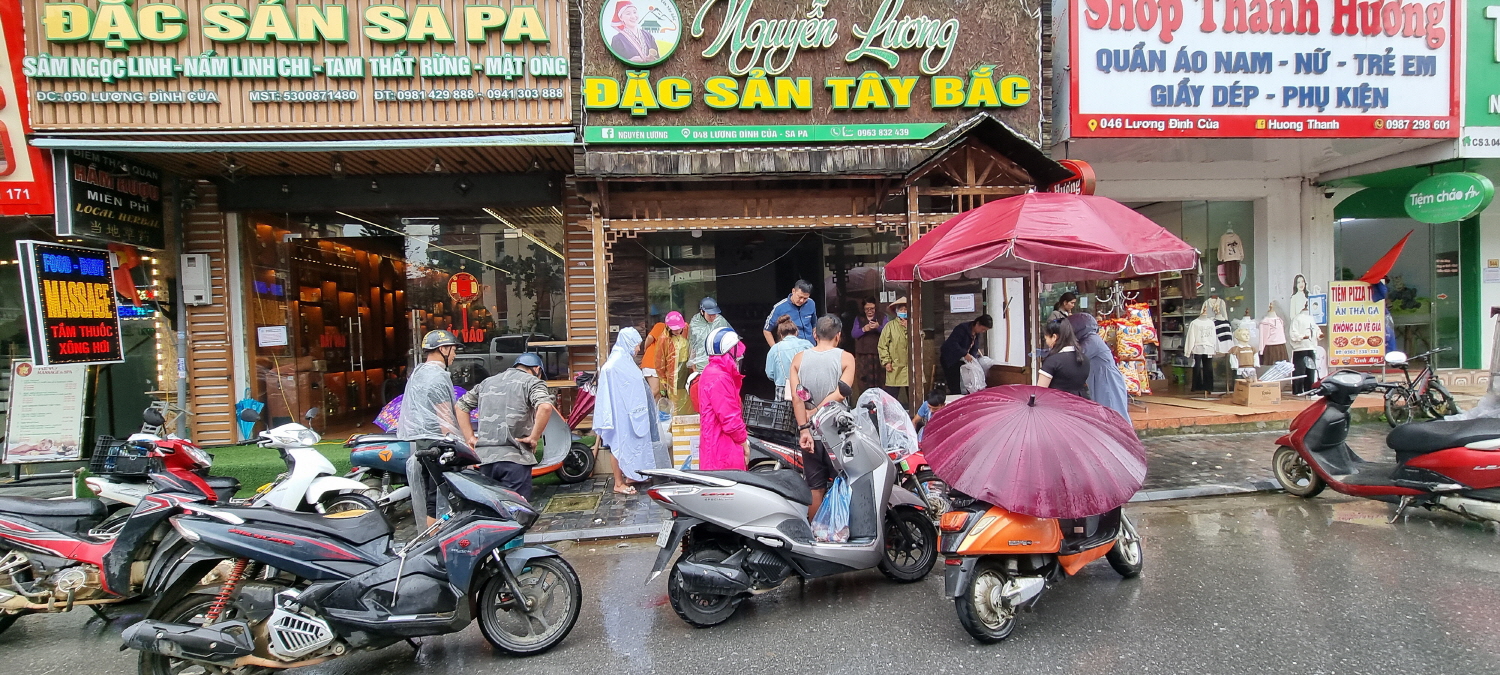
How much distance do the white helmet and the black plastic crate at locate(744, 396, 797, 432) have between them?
986 mm

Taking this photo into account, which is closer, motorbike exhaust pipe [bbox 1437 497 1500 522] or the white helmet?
motorbike exhaust pipe [bbox 1437 497 1500 522]

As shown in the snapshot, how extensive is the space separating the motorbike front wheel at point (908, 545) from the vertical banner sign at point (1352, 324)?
9800 mm

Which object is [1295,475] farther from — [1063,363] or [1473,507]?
[1063,363]

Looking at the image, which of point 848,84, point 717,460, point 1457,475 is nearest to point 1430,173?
point 1457,475

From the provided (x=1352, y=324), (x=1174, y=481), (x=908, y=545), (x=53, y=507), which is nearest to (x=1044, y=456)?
(x=908, y=545)

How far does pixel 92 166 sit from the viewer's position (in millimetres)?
7695

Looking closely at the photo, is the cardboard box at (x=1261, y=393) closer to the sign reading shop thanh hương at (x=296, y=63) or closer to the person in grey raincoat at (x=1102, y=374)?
the person in grey raincoat at (x=1102, y=374)

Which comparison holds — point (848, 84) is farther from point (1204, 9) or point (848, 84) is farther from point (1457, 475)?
point (1457, 475)

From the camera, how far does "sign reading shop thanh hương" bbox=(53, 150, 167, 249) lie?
7406 millimetres

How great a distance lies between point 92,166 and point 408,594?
7.43 m

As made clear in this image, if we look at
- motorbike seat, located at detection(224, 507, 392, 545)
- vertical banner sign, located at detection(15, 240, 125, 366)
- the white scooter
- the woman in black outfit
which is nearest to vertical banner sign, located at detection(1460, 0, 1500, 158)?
the woman in black outfit

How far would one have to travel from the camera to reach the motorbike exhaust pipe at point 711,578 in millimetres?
3953

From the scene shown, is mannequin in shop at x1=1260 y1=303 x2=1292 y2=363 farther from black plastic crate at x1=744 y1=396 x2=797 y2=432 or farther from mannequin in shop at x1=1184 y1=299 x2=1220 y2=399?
black plastic crate at x1=744 y1=396 x2=797 y2=432

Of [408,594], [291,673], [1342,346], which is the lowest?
[291,673]
